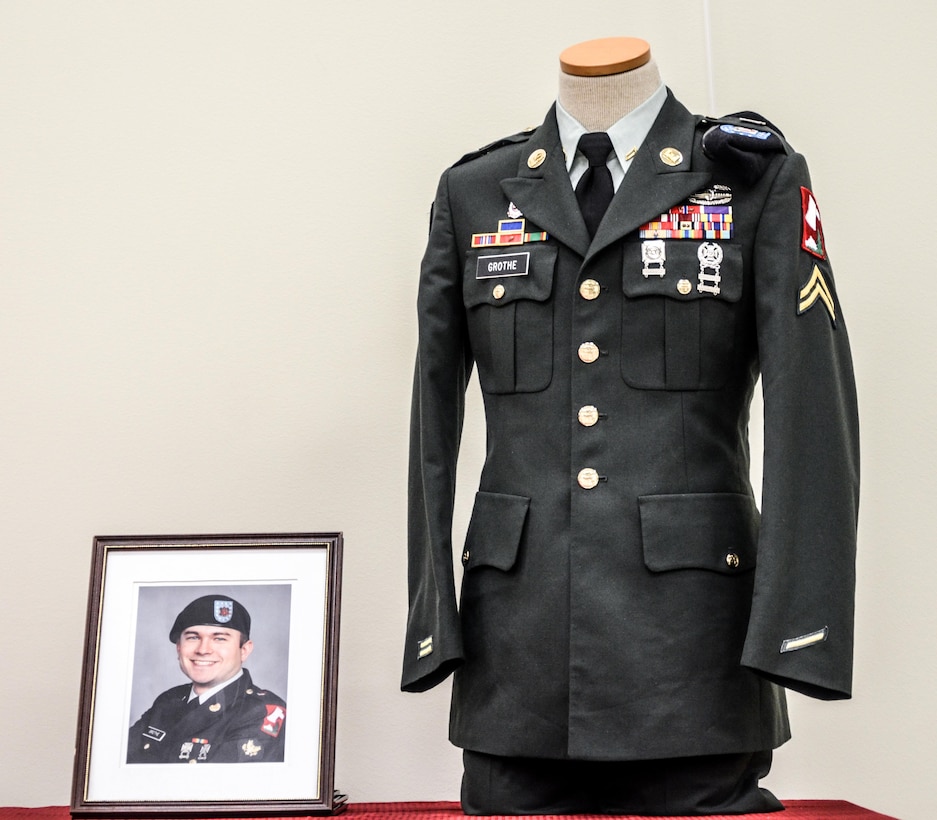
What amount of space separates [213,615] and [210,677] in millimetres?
87

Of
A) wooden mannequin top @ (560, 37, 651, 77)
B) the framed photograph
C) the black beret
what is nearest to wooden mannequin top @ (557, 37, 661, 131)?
wooden mannequin top @ (560, 37, 651, 77)

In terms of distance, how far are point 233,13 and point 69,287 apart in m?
0.65

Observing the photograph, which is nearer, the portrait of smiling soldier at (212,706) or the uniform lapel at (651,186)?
the uniform lapel at (651,186)

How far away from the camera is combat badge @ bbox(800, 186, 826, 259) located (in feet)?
4.57

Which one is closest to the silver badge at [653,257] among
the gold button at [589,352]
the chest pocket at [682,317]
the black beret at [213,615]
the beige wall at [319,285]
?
the chest pocket at [682,317]

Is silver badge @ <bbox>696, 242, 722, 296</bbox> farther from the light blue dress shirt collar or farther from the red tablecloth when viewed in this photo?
the red tablecloth

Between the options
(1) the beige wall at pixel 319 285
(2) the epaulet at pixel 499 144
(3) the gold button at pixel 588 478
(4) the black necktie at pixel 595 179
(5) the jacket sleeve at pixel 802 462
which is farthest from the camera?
(1) the beige wall at pixel 319 285

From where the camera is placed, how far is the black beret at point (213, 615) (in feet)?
5.34

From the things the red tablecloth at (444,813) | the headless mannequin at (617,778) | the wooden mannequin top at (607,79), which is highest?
the wooden mannequin top at (607,79)

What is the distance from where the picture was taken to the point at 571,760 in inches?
53.6

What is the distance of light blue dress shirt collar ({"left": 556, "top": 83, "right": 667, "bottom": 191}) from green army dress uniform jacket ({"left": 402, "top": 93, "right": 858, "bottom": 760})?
2cm

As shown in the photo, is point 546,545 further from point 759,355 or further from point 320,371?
point 320,371

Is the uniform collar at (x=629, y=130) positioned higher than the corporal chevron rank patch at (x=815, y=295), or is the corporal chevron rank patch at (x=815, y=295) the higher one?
the uniform collar at (x=629, y=130)

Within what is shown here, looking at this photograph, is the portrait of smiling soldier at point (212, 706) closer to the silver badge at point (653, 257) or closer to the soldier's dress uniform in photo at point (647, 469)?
the soldier's dress uniform in photo at point (647, 469)
